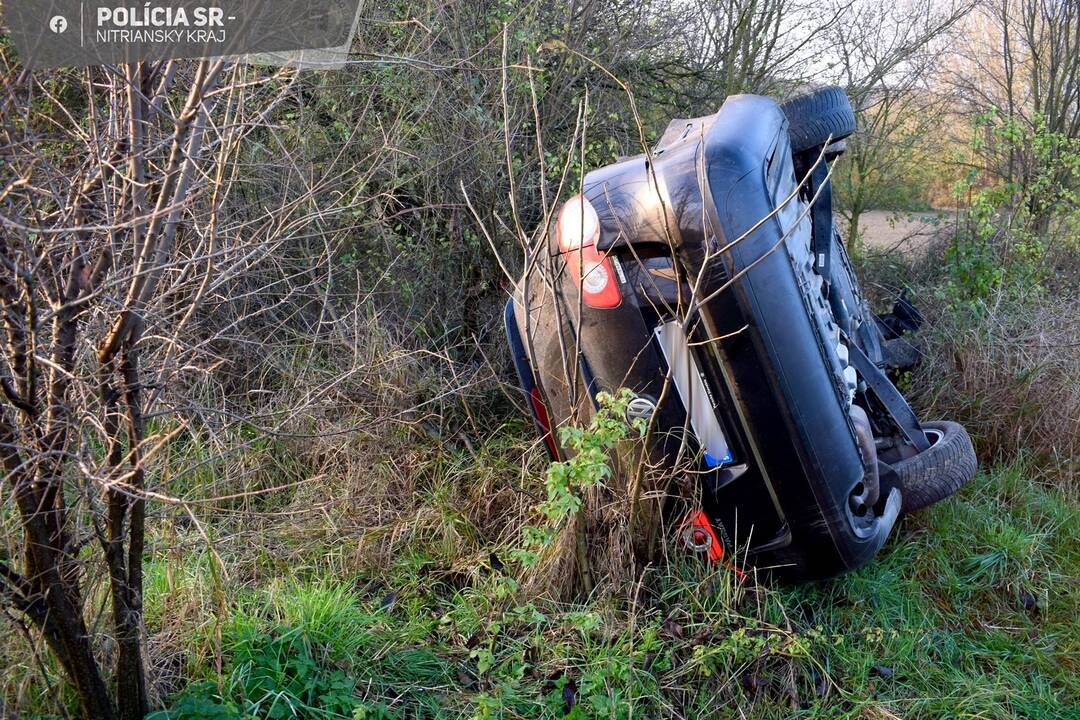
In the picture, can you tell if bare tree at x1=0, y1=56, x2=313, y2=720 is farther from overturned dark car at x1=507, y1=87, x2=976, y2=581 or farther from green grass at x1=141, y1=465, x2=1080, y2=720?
overturned dark car at x1=507, y1=87, x2=976, y2=581

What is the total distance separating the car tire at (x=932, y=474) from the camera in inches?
147

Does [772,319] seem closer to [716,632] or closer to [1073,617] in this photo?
[716,632]

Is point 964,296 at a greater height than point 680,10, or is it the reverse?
point 680,10

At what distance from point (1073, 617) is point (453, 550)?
2.53m

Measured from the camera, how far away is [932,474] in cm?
375

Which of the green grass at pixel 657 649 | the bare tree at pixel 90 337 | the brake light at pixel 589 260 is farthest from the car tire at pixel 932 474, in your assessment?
the bare tree at pixel 90 337

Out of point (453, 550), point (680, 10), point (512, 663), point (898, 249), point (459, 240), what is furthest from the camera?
point (898, 249)

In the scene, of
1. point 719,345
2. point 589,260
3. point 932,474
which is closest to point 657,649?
point 719,345

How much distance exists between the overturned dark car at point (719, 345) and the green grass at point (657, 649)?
0.31 m

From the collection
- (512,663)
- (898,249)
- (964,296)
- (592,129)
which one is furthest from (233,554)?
(898,249)

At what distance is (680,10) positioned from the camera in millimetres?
6844

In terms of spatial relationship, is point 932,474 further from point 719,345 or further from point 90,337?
point 90,337

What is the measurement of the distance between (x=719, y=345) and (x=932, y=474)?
1402 mm

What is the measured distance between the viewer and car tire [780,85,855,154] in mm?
4422
